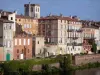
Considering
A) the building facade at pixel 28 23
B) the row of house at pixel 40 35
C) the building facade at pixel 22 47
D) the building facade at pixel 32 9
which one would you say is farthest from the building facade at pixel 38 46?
the building facade at pixel 32 9

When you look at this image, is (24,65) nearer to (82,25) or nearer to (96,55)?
(96,55)

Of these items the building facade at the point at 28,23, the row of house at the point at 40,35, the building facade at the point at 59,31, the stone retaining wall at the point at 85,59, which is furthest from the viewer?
the building facade at the point at 59,31

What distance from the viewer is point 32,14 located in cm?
8238

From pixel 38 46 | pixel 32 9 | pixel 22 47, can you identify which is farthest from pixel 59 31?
pixel 22 47

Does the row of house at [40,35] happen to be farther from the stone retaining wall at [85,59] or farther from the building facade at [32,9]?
the stone retaining wall at [85,59]

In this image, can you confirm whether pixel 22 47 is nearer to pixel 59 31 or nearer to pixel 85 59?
pixel 85 59

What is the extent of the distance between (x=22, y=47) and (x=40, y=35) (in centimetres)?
809

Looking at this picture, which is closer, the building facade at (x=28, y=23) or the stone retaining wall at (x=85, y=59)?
the stone retaining wall at (x=85, y=59)

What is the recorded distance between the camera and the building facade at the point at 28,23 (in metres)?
69.4

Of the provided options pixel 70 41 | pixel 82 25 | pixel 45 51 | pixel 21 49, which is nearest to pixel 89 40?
pixel 82 25

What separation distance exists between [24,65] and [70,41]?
86.3ft

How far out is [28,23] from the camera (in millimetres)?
71125

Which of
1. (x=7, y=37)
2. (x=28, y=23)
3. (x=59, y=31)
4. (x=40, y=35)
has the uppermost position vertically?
(x=28, y=23)

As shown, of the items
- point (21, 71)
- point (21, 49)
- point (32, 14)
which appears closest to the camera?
point (21, 71)
